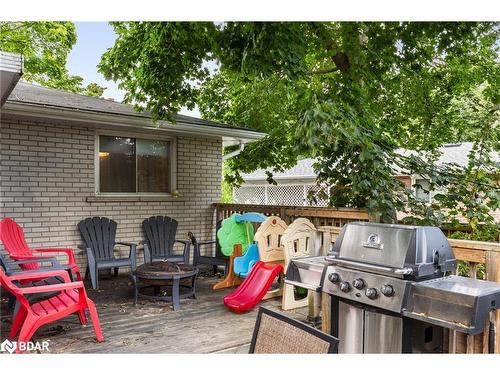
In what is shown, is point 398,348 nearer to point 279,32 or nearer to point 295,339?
point 295,339

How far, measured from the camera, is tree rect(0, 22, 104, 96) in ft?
28.6

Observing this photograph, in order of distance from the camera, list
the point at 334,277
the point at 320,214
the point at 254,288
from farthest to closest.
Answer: the point at 320,214, the point at 254,288, the point at 334,277

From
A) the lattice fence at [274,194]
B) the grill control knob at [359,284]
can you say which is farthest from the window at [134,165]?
the lattice fence at [274,194]

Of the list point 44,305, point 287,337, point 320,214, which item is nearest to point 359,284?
point 287,337

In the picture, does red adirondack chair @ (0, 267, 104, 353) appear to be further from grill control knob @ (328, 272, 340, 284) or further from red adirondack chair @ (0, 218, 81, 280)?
grill control knob @ (328, 272, 340, 284)

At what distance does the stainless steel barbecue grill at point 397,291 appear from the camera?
87.0 inches

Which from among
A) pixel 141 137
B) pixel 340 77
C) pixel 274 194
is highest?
pixel 340 77

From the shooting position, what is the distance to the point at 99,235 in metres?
5.47

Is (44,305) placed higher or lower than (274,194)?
lower

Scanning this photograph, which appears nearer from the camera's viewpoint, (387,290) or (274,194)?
(387,290)

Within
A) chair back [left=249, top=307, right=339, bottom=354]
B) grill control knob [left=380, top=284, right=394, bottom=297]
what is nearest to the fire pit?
grill control knob [left=380, top=284, right=394, bottom=297]

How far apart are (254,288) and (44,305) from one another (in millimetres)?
1869

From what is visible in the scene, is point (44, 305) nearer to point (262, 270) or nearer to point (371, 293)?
point (262, 270)
